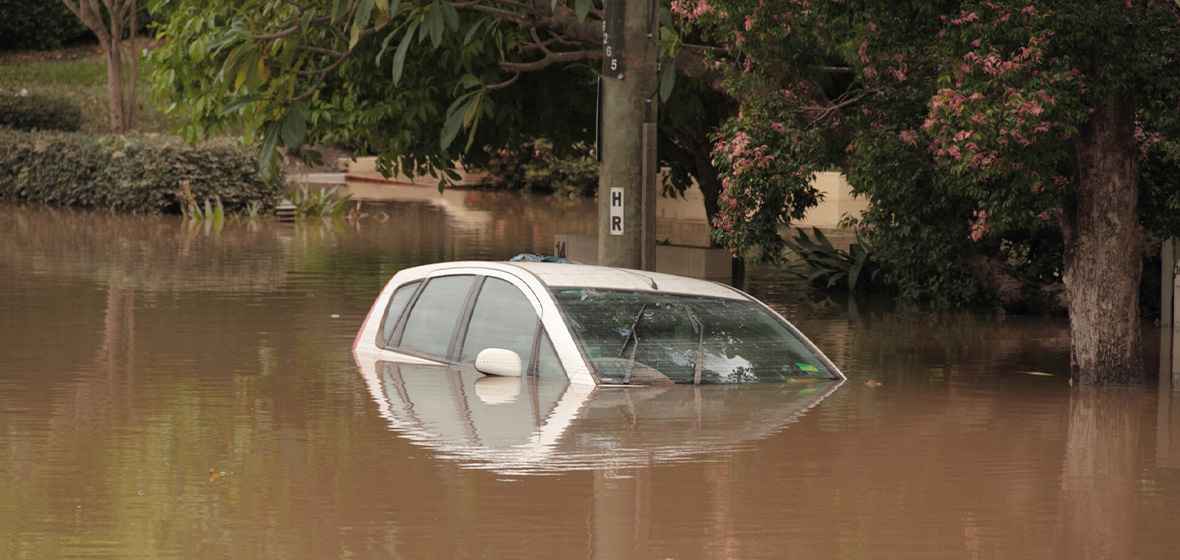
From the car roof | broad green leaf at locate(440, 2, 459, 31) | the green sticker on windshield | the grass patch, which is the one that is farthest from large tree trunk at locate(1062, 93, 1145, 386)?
the grass patch

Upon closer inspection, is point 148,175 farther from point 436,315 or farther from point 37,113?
point 436,315

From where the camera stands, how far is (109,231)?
92.0ft

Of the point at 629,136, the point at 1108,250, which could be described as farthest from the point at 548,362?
the point at 1108,250

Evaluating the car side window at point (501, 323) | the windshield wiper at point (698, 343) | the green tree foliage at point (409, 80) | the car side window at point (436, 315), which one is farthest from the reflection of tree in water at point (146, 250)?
the windshield wiper at point (698, 343)

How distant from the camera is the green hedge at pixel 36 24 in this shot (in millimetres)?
57562

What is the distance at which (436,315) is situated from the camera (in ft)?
34.8

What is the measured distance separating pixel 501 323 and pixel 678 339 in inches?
45.9

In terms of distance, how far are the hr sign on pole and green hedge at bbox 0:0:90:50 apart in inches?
1972

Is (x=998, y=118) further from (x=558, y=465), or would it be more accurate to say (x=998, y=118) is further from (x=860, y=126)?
(x=558, y=465)

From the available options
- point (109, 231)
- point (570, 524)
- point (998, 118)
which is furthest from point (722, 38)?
point (109, 231)

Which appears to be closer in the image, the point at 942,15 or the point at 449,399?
the point at 449,399

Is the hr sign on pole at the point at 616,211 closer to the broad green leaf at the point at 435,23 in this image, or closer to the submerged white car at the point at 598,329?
the submerged white car at the point at 598,329

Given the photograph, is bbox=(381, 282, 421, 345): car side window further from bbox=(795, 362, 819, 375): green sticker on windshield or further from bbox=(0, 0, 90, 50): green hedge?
bbox=(0, 0, 90, 50): green hedge

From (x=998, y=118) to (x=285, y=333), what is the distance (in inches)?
286
